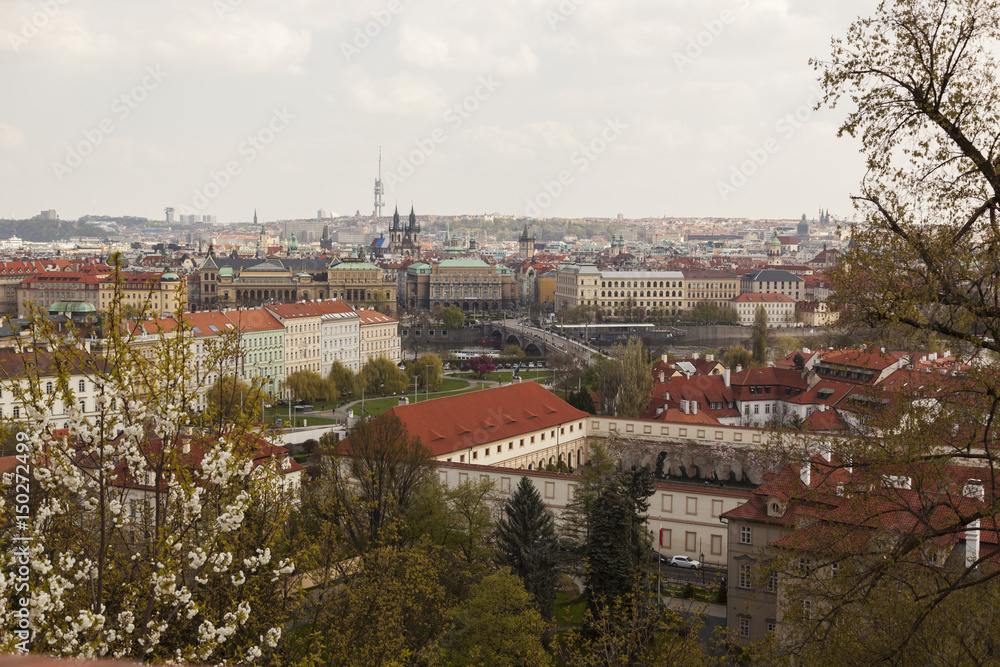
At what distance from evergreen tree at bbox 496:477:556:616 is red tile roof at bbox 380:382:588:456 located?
8.80 meters

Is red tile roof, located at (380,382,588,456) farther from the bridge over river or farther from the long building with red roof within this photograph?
the bridge over river

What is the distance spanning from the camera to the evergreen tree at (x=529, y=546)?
24859 millimetres

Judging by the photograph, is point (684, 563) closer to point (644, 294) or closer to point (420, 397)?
point (420, 397)

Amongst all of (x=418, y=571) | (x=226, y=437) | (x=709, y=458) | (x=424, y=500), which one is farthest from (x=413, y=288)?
(x=226, y=437)

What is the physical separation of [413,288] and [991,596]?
438 feet

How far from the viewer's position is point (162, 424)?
903 cm

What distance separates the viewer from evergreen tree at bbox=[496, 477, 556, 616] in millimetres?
24859

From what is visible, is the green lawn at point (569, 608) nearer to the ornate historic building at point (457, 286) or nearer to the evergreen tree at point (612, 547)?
the evergreen tree at point (612, 547)

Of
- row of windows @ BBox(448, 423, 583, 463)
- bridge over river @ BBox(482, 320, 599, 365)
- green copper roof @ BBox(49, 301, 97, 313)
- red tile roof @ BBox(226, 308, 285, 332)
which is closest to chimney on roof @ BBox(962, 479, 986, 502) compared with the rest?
row of windows @ BBox(448, 423, 583, 463)

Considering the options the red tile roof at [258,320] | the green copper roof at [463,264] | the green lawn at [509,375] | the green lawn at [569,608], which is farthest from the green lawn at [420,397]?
the green copper roof at [463,264]

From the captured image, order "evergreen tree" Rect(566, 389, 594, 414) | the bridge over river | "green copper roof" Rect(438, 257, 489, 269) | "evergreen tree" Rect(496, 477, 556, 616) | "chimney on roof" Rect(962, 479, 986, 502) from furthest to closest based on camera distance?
1. "green copper roof" Rect(438, 257, 489, 269)
2. the bridge over river
3. "evergreen tree" Rect(566, 389, 594, 414)
4. "evergreen tree" Rect(496, 477, 556, 616)
5. "chimney on roof" Rect(962, 479, 986, 502)

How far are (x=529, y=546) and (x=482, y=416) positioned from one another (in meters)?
14.7

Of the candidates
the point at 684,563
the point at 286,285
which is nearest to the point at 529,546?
the point at 684,563

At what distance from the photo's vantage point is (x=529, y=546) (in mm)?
25391
